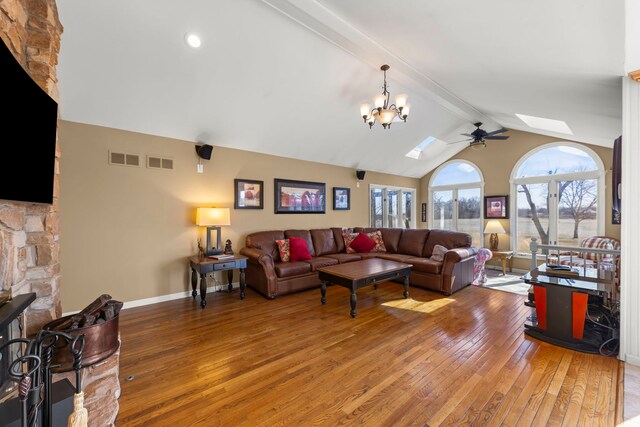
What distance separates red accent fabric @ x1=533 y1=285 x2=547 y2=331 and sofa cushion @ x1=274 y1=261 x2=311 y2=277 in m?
2.99

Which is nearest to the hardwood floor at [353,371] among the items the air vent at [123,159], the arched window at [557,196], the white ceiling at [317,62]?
the air vent at [123,159]

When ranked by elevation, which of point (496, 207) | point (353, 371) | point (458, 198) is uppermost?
point (458, 198)

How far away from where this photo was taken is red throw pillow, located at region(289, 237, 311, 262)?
464 cm

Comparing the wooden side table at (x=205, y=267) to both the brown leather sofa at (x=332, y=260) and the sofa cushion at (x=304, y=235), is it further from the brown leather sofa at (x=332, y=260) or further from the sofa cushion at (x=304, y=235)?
the sofa cushion at (x=304, y=235)

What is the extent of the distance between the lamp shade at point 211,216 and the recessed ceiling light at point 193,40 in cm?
207

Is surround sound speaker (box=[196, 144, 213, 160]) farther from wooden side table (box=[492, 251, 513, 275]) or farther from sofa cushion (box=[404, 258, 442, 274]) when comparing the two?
wooden side table (box=[492, 251, 513, 275])

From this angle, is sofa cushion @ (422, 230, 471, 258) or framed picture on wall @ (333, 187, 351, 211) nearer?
sofa cushion @ (422, 230, 471, 258)

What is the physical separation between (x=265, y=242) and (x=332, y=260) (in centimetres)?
123

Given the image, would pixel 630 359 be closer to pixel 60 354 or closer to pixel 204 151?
pixel 60 354

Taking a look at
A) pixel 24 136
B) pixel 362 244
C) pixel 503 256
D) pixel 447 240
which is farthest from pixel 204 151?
pixel 503 256

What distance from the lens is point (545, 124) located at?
15.5 ft

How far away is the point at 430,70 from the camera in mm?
3461

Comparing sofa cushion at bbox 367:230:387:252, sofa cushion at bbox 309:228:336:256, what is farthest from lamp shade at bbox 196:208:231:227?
sofa cushion at bbox 367:230:387:252

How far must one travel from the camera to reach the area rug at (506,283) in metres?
4.48
